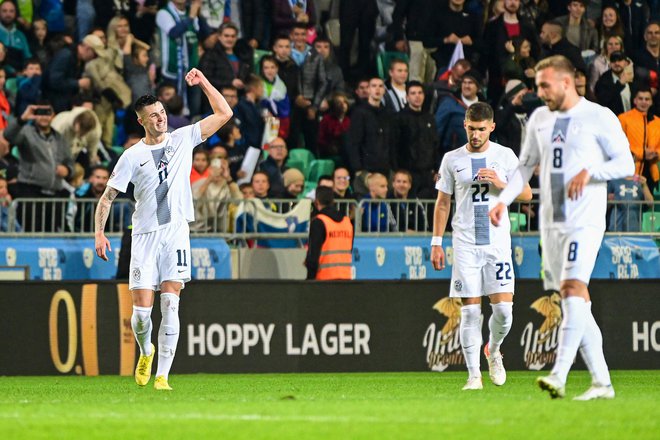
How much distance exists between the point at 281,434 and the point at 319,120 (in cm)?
1355

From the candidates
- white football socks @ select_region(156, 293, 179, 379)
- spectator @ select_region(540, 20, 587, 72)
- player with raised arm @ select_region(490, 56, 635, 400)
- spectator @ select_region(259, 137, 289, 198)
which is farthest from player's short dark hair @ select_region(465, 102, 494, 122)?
spectator @ select_region(540, 20, 587, 72)

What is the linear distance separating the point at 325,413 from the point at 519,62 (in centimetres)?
1397

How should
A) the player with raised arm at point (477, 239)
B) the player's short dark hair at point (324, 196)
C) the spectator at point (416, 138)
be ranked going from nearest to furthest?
1. the player with raised arm at point (477, 239)
2. the player's short dark hair at point (324, 196)
3. the spectator at point (416, 138)

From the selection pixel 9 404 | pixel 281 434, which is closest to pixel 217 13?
pixel 9 404

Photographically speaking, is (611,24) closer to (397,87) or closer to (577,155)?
(397,87)

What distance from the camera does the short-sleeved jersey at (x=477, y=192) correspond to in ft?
40.4

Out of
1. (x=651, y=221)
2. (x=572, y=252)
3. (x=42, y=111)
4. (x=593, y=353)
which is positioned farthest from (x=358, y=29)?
(x=593, y=353)

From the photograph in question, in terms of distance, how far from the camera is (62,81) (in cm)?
1961

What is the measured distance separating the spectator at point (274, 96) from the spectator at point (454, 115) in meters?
2.19

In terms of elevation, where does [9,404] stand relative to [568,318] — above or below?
below

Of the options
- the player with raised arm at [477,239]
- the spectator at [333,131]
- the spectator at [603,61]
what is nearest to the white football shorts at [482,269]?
the player with raised arm at [477,239]

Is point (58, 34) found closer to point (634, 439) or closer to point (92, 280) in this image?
point (92, 280)

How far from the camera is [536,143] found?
985 centimetres

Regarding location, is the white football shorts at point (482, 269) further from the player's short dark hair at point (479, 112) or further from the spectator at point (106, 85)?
the spectator at point (106, 85)
